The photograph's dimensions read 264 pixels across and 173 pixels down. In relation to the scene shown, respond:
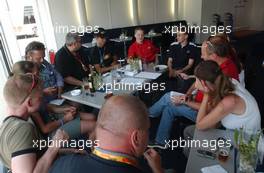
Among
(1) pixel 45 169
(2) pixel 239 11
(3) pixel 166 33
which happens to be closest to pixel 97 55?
(1) pixel 45 169

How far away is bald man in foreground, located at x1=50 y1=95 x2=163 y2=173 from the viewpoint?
90cm

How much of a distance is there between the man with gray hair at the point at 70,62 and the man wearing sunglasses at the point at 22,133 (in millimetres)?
1532

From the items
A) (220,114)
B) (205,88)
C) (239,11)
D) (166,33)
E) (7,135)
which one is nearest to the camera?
(7,135)

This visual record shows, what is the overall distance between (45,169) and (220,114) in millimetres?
1241

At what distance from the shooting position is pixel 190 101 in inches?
92.9

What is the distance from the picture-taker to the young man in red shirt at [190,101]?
7.84 ft

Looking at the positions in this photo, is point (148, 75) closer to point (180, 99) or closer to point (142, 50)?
point (180, 99)

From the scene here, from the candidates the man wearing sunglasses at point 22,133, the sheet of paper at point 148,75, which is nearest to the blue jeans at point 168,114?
the sheet of paper at point 148,75

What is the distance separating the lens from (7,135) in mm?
1312

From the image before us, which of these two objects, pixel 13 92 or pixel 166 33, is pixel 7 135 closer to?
pixel 13 92

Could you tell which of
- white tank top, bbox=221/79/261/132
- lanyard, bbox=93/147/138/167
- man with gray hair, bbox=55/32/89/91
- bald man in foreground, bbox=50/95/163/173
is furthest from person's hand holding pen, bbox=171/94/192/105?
lanyard, bbox=93/147/138/167

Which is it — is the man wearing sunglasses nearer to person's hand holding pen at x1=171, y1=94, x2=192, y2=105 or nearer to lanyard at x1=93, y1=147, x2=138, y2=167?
lanyard at x1=93, y1=147, x2=138, y2=167

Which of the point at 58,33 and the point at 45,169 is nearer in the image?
the point at 45,169

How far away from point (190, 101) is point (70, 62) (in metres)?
1.70
